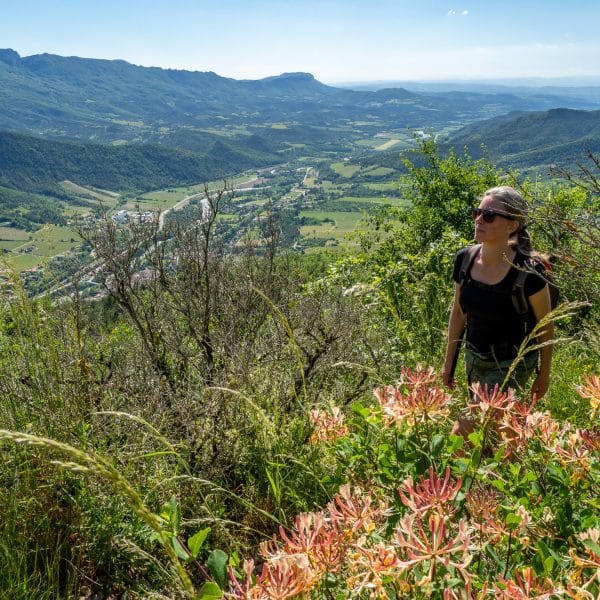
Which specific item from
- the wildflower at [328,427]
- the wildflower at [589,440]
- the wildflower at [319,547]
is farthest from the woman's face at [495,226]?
the wildflower at [319,547]

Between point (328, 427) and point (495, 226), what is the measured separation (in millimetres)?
1613

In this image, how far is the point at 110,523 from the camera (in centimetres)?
171

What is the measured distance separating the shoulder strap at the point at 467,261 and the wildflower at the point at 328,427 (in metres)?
1.51

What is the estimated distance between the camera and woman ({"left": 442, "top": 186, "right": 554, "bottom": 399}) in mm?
2480

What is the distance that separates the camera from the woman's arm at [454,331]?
266 cm

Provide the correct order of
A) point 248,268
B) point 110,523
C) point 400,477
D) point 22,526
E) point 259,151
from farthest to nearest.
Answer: point 259,151 < point 248,268 < point 110,523 < point 22,526 < point 400,477

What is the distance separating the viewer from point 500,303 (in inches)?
99.7

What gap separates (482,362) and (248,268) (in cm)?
297

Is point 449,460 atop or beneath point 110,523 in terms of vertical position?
atop

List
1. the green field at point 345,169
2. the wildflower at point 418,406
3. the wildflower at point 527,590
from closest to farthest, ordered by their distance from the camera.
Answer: the wildflower at point 527,590 → the wildflower at point 418,406 → the green field at point 345,169

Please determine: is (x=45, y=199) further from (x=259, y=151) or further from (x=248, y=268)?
Answer: (x=248, y=268)

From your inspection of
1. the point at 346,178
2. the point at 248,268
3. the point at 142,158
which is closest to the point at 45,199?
the point at 142,158

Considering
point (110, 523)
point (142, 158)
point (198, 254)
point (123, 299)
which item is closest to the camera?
point (110, 523)

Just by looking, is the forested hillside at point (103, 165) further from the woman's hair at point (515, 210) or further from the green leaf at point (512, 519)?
the green leaf at point (512, 519)
